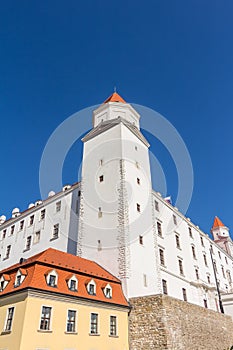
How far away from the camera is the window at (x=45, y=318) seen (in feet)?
53.7

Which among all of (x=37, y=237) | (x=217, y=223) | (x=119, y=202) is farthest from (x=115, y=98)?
(x=217, y=223)

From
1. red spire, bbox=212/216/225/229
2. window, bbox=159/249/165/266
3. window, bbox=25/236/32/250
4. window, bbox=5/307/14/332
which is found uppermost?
red spire, bbox=212/216/225/229

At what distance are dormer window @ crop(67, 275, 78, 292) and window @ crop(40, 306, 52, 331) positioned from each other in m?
2.22

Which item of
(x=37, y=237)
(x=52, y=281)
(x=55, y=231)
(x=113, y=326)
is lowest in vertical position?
(x=113, y=326)

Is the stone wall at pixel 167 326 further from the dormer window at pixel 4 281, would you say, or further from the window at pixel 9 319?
the dormer window at pixel 4 281

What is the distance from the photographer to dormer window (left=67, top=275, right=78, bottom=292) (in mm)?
19009

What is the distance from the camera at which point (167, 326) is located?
65.2ft

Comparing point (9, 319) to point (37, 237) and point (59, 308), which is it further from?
point (37, 237)

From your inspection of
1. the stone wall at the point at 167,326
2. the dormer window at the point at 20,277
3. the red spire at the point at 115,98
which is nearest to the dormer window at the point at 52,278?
the dormer window at the point at 20,277

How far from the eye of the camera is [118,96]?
1577 inches

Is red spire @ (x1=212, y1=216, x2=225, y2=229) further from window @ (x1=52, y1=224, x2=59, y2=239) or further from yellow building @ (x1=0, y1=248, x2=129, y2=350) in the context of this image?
yellow building @ (x1=0, y1=248, x2=129, y2=350)

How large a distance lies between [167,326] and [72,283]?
24.5ft

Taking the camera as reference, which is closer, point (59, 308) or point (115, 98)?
point (59, 308)

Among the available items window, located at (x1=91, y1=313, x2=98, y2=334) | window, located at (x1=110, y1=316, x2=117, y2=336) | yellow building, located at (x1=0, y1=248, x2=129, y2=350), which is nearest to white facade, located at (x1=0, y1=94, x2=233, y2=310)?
window, located at (x1=110, y1=316, x2=117, y2=336)
